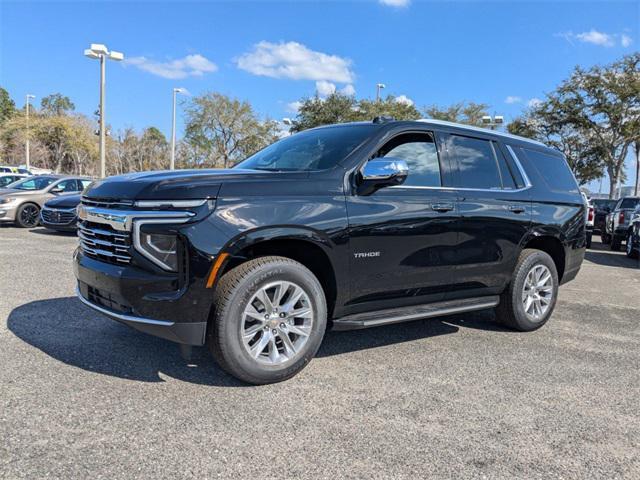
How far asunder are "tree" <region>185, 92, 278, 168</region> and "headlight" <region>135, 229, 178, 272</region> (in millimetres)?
37556

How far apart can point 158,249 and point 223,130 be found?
39.7m

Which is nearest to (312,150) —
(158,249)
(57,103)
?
(158,249)

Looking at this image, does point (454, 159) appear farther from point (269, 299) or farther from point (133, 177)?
point (133, 177)

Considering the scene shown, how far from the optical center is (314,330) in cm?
368

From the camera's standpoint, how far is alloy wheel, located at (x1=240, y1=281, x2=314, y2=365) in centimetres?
347

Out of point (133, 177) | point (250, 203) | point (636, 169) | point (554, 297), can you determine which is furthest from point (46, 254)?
point (636, 169)

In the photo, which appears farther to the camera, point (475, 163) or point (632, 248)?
point (632, 248)

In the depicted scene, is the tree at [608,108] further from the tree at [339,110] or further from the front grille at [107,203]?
the front grille at [107,203]

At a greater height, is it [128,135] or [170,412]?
[128,135]

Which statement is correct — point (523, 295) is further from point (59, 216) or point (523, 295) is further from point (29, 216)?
point (29, 216)

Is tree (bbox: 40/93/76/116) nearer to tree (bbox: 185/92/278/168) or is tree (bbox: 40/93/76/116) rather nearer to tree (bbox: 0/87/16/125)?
tree (bbox: 0/87/16/125)

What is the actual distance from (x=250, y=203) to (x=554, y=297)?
373 centimetres

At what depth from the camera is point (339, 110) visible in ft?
106

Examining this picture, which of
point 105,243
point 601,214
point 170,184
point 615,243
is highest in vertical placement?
point 170,184
